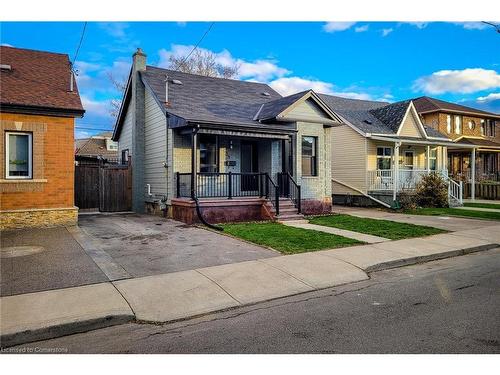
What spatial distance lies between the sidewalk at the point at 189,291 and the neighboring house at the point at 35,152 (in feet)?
23.2

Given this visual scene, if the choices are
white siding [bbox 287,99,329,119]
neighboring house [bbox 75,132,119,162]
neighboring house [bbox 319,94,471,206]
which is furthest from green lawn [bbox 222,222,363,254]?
neighboring house [bbox 75,132,119,162]

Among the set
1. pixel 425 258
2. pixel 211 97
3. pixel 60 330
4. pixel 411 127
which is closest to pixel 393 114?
pixel 411 127

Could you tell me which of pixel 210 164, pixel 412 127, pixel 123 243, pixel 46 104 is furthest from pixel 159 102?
pixel 412 127

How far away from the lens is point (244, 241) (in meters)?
10.4

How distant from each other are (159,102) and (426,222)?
1165cm

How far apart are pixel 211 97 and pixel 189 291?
1323 cm

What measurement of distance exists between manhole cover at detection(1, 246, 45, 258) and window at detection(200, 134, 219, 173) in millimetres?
7579

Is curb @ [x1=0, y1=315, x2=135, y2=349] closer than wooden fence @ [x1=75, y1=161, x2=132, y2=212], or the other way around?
curb @ [x1=0, y1=315, x2=135, y2=349]

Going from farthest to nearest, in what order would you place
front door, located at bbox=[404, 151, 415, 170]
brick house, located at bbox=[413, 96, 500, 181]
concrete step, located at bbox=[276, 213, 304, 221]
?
brick house, located at bbox=[413, 96, 500, 181] < front door, located at bbox=[404, 151, 415, 170] < concrete step, located at bbox=[276, 213, 304, 221]

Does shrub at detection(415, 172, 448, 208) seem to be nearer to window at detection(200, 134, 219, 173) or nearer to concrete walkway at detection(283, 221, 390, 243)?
concrete walkway at detection(283, 221, 390, 243)

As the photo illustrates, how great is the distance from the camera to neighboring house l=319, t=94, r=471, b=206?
21250mm

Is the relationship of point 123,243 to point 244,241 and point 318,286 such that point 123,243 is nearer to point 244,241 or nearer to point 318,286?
point 244,241

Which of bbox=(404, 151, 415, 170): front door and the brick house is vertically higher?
the brick house

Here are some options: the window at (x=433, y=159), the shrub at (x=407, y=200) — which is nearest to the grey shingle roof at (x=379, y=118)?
the window at (x=433, y=159)
